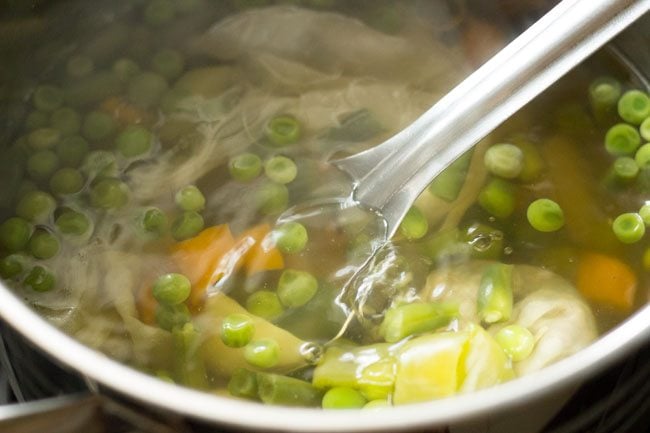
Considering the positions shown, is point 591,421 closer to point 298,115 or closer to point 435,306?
point 435,306

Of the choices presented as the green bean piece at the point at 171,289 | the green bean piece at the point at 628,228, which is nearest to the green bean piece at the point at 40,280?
the green bean piece at the point at 171,289

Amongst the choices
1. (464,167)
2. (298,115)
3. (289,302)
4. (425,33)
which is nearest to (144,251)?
(289,302)

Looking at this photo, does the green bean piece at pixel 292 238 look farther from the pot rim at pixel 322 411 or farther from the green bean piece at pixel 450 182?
the pot rim at pixel 322 411

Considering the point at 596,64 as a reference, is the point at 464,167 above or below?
below

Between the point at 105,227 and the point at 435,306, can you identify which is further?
the point at 105,227

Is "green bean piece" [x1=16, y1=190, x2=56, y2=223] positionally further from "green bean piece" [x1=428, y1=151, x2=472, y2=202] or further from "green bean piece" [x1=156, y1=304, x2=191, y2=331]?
"green bean piece" [x1=428, y1=151, x2=472, y2=202]

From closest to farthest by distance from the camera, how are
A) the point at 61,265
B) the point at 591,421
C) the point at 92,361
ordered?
the point at 92,361, the point at 591,421, the point at 61,265

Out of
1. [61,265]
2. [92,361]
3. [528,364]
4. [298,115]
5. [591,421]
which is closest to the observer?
[92,361]

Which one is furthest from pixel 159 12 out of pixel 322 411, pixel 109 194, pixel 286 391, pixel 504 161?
pixel 322 411
